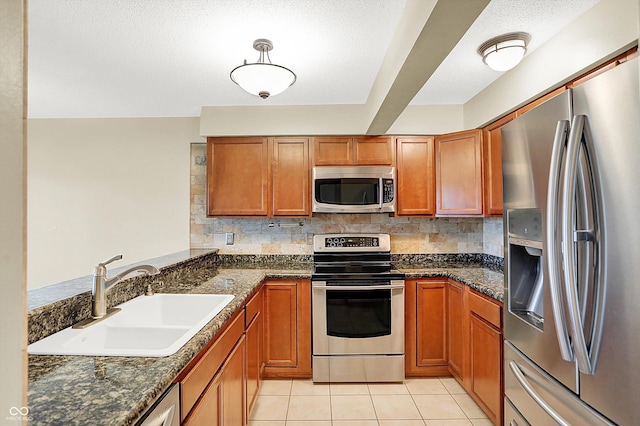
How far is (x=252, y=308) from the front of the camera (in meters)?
2.24

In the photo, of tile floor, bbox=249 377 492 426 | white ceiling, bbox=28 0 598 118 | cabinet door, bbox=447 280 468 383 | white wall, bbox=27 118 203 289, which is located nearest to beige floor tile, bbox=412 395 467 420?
tile floor, bbox=249 377 492 426

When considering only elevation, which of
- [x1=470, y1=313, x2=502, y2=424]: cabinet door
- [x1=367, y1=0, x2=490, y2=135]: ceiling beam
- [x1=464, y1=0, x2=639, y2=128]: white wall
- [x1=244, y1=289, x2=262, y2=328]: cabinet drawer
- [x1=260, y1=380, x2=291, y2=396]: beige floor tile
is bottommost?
[x1=260, y1=380, x2=291, y2=396]: beige floor tile

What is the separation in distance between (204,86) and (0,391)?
8.71 feet

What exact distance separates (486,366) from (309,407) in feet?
4.11

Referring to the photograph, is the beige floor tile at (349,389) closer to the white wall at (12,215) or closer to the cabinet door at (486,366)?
the cabinet door at (486,366)

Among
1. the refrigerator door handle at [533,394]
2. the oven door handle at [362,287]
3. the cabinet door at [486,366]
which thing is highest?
the oven door handle at [362,287]

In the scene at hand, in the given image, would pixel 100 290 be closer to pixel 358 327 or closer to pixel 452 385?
pixel 358 327

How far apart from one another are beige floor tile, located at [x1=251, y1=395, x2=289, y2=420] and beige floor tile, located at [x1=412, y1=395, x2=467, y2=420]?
976mm

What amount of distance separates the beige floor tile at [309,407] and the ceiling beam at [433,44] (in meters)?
2.19

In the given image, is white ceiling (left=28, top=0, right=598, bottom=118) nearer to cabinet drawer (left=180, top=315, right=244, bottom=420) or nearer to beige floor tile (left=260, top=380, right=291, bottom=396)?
cabinet drawer (left=180, top=315, right=244, bottom=420)

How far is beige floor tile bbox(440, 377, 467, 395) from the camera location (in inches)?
102

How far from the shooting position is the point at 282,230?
11.2 ft

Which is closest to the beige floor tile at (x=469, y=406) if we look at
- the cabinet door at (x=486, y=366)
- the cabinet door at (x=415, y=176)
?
the cabinet door at (x=486, y=366)

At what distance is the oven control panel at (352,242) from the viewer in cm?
323
